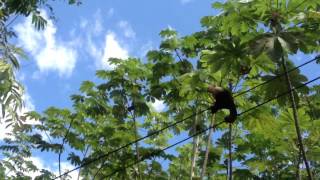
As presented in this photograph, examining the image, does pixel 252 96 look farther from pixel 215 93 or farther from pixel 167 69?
pixel 215 93

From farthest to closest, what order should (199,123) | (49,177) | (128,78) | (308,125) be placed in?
(49,177)
(128,78)
(199,123)
(308,125)

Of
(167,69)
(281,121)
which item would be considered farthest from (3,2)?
(167,69)

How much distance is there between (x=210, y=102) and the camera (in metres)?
10.8

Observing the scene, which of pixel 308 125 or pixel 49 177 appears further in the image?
pixel 49 177

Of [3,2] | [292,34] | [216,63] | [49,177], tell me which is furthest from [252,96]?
[49,177]

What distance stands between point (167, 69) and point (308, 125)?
529 cm

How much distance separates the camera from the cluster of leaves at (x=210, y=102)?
7.78 metres

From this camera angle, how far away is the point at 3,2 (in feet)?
27.4

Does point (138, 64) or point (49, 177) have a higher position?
point (138, 64)

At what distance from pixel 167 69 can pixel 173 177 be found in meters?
6.29

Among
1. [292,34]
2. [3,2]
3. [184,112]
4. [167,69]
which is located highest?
[167,69]

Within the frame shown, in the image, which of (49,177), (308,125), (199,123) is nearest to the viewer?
(308,125)

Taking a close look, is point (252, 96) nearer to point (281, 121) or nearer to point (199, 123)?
point (199, 123)

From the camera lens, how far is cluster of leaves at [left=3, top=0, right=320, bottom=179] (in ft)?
25.5
